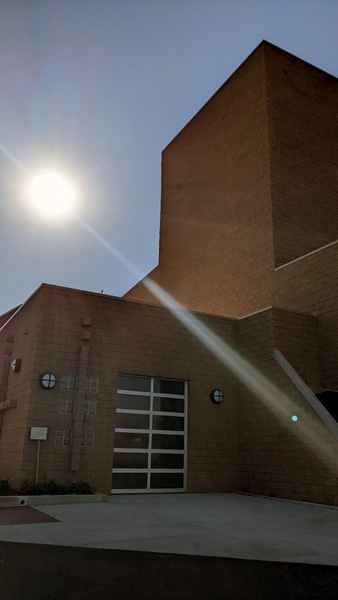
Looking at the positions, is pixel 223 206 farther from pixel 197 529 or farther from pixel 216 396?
pixel 197 529

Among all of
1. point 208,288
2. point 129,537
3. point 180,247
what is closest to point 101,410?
point 129,537

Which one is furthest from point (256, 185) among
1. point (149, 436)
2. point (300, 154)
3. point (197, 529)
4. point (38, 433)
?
point (197, 529)

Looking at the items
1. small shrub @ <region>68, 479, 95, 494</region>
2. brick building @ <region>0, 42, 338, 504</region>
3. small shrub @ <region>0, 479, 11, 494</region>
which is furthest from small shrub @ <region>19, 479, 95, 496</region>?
small shrub @ <region>0, 479, 11, 494</region>

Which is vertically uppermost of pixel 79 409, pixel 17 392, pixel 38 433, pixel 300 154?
pixel 300 154

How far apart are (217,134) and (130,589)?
1838cm

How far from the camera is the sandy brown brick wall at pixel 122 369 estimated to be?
1034 centimetres

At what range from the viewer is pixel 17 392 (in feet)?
37.3

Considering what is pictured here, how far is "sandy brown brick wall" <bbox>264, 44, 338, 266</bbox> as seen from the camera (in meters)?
15.6

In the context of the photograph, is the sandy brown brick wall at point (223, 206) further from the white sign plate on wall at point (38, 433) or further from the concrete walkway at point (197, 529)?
the white sign plate on wall at point (38, 433)

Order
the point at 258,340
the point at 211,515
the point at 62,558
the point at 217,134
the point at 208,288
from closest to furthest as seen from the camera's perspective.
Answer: the point at 62,558, the point at 211,515, the point at 258,340, the point at 208,288, the point at 217,134

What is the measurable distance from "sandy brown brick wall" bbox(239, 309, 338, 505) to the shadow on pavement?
18.9 ft

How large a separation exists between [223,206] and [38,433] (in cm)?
1157

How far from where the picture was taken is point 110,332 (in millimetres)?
11562

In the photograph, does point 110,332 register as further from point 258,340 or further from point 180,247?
point 180,247
